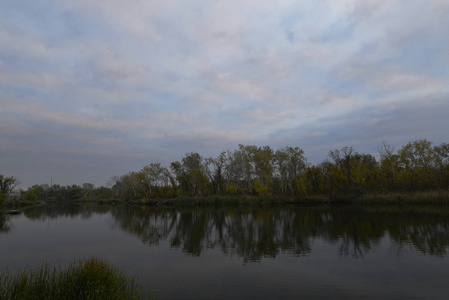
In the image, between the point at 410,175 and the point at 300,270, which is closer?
the point at 300,270

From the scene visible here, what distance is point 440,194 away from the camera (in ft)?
121

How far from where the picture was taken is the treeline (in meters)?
49.7

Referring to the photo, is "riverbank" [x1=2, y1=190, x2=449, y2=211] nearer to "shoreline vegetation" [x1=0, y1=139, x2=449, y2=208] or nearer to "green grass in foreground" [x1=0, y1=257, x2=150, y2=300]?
"shoreline vegetation" [x1=0, y1=139, x2=449, y2=208]

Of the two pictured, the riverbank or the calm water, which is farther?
the riverbank

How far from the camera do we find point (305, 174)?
6062 centimetres

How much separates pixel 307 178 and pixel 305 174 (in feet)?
3.99

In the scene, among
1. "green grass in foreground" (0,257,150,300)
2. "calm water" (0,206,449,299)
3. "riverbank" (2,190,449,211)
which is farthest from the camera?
"riverbank" (2,190,449,211)

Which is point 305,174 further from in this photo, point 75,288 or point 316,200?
point 75,288

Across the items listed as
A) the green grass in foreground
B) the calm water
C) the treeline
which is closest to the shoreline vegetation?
the treeline

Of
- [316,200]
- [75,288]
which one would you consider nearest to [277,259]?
[75,288]

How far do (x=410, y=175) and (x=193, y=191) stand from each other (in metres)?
50.3

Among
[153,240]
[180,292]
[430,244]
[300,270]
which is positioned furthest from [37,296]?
[430,244]

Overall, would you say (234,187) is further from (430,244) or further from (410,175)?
(430,244)

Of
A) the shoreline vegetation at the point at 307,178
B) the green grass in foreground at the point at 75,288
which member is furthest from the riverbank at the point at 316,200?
the green grass in foreground at the point at 75,288
